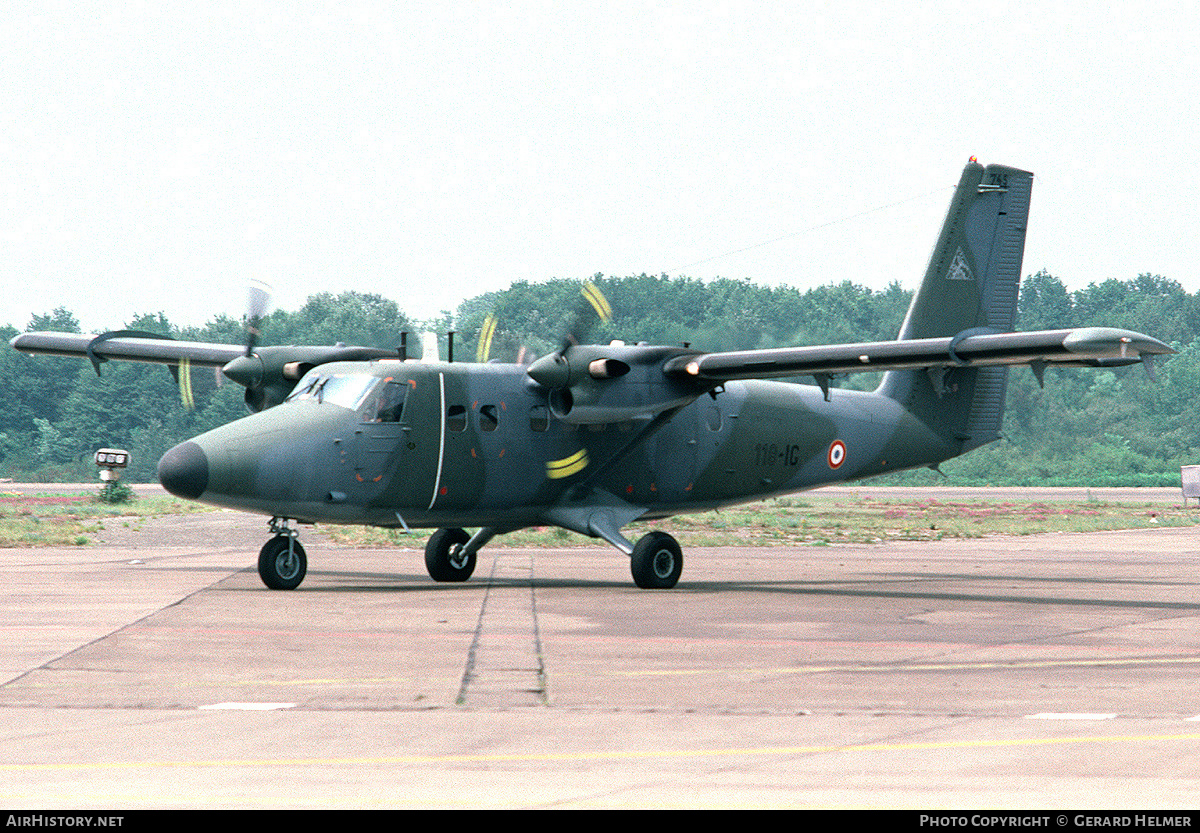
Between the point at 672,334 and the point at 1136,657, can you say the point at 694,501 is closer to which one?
the point at 672,334

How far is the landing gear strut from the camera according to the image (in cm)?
2089

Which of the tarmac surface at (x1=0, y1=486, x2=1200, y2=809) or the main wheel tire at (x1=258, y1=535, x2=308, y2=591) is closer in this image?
the tarmac surface at (x1=0, y1=486, x2=1200, y2=809)

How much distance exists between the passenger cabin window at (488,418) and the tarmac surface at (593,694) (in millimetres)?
2648

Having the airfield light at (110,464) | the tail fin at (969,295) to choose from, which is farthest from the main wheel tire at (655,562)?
the airfield light at (110,464)

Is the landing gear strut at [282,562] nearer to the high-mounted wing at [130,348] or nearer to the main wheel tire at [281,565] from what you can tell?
the main wheel tire at [281,565]

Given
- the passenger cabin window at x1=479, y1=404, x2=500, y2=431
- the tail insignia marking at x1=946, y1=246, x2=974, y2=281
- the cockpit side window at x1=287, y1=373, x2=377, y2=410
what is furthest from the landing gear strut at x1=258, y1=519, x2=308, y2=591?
the tail insignia marking at x1=946, y1=246, x2=974, y2=281

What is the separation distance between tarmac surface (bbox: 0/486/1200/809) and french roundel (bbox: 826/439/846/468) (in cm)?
313

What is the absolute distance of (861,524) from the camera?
46906mm

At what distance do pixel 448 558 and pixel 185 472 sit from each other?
234 inches

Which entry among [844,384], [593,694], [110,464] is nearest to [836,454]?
[593,694]

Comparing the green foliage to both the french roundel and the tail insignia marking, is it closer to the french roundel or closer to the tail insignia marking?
A: the french roundel

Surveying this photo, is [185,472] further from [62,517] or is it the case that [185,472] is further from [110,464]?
[110,464]

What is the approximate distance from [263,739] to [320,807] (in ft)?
7.01

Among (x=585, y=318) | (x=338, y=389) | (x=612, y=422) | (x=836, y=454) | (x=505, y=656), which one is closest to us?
(x=505, y=656)
